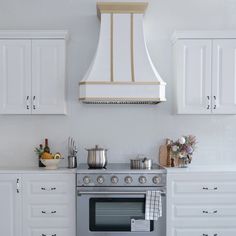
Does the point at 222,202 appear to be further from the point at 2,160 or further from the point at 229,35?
the point at 2,160

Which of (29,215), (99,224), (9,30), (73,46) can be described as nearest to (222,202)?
(99,224)

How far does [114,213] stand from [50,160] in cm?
84

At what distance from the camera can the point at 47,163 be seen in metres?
3.70

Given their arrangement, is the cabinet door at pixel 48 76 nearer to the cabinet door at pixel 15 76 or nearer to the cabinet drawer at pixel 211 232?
the cabinet door at pixel 15 76

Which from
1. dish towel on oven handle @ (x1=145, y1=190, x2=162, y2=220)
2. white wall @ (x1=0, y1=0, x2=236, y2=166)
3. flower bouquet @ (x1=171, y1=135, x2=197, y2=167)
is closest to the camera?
dish towel on oven handle @ (x1=145, y1=190, x2=162, y2=220)

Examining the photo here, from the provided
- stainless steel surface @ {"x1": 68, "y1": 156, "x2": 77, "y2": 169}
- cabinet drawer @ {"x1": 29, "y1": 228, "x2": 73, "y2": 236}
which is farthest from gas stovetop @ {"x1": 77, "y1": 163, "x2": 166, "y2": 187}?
cabinet drawer @ {"x1": 29, "y1": 228, "x2": 73, "y2": 236}

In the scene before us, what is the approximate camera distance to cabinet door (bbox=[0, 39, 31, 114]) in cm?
375

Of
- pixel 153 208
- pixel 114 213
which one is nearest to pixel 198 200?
pixel 153 208

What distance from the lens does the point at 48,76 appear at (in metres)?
3.77

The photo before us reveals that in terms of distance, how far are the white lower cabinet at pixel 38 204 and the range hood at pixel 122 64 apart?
897mm

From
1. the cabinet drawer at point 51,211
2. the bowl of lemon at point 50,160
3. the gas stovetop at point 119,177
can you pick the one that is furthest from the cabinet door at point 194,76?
the cabinet drawer at point 51,211

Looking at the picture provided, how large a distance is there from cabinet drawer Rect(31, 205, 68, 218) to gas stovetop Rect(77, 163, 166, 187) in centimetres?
31

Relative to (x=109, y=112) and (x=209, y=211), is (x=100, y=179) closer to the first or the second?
(x=109, y=112)

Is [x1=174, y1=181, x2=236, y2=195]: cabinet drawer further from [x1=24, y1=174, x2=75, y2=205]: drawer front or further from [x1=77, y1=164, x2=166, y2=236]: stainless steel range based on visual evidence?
[x1=24, y1=174, x2=75, y2=205]: drawer front
